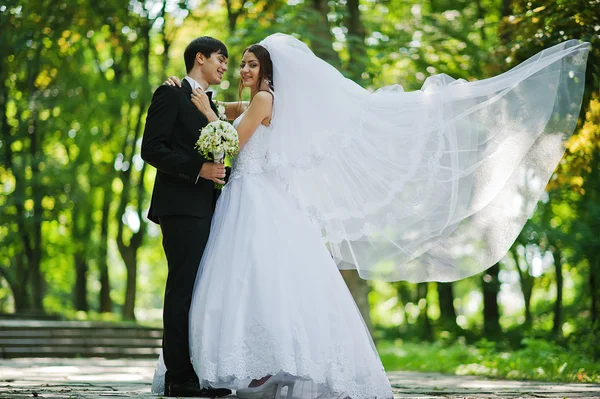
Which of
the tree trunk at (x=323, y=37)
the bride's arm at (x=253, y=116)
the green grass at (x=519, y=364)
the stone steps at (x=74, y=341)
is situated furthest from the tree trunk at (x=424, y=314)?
the bride's arm at (x=253, y=116)

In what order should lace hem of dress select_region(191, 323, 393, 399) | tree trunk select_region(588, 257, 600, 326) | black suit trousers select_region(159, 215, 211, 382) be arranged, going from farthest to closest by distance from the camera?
tree trunk select_region(588, 257, 600, 326), black suit trousers select_region(159, 215, 211, 382), lace hem of dress select_region(191, 323, 393, 399)

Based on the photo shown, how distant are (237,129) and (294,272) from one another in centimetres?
108

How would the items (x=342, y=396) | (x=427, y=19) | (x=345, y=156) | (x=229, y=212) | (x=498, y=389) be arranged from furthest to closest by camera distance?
(x=427, y=19) < (x=498, y=389) < (x=345, y=156) < (x=229, y=212) < (x=342, y=396)

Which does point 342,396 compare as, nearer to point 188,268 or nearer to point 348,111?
point 188,268

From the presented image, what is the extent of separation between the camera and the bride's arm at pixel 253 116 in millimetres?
5324

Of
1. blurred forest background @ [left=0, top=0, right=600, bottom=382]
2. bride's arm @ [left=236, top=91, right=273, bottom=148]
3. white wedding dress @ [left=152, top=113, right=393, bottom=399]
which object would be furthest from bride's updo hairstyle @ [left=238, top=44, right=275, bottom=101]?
blurred forest background @ [left=0, top=0, right=600, bottom=382]

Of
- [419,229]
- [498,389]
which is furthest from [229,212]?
[498,389]

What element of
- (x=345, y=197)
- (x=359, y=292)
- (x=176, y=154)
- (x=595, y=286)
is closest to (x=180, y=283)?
(x=176, y=154)

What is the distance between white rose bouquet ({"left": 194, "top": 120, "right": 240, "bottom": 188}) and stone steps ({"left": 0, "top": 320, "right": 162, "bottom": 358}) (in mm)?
8732

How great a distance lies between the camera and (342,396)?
4.84 metres

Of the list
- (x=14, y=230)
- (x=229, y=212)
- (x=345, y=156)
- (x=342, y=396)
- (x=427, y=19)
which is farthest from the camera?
(x=14, y=230)

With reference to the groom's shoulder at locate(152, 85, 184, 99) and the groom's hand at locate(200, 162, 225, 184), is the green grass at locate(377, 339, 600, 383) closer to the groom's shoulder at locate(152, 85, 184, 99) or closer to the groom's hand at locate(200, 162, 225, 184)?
the groom's hand at locate(200, 162, 225, 184)

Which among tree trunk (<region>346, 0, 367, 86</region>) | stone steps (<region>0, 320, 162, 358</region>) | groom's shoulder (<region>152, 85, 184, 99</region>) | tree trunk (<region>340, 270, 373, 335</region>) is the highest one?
tree trunk (<region>346, 0, 367, 86</region>)

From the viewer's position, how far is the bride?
4.88 meters
